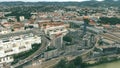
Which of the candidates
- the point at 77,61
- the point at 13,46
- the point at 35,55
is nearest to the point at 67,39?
the point at 35,55

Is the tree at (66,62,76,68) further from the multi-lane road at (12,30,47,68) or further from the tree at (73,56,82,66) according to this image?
the multi-lane road at (12,30,47,68)

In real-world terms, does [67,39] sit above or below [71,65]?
below

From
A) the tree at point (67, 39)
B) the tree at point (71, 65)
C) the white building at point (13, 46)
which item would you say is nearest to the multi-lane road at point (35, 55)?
the white building at point (13, 46)

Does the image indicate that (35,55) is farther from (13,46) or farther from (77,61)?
(77,61)

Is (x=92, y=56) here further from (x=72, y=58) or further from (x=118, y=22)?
(x=118, y=22)

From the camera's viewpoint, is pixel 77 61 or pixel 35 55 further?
pixel 35 55

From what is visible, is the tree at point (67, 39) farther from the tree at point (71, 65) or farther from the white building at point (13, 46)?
the tree at point (71, 65)

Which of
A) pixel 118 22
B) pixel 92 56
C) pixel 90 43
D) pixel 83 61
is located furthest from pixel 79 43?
pixel 118 22

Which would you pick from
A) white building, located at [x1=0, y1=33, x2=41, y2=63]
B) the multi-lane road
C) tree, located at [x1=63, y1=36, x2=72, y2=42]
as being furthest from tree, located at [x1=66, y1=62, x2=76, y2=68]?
tree, located at [x1=63, y1=36, x2=72, y2=42]

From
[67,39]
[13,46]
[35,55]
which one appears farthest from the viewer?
[67,39]
